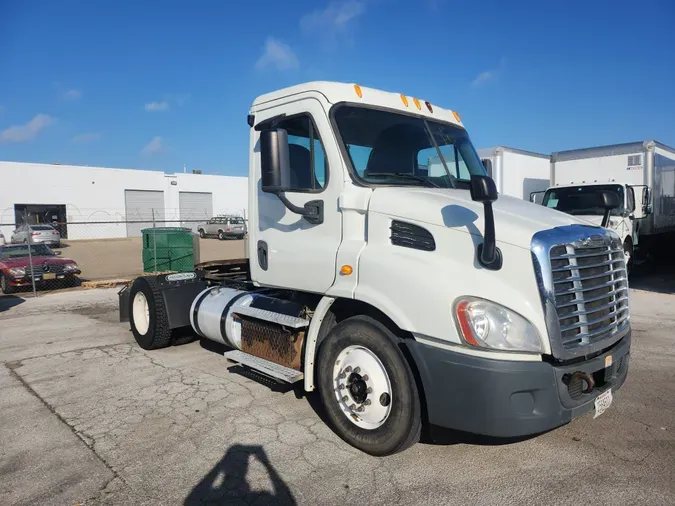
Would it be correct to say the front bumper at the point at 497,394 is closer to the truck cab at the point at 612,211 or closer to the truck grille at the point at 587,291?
the truck grille at the point at 587,291

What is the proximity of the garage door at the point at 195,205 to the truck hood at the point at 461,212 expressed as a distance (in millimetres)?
47038

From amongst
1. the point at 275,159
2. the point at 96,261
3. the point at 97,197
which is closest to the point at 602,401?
the point at 275,159

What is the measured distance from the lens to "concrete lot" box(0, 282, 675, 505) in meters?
3.30

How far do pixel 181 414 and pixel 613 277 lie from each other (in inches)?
150

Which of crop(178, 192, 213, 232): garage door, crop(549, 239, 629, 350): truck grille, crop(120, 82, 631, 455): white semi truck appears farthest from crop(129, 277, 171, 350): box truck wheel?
crop(178, 192, 213, 232): garage door

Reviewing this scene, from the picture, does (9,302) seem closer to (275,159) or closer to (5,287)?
(5,287)

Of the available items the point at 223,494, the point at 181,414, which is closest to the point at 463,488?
the point at 223,494

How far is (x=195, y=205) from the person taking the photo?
50.7 meters

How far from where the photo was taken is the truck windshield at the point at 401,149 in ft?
13.6

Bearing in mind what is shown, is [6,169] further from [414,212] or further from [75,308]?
[414,212]

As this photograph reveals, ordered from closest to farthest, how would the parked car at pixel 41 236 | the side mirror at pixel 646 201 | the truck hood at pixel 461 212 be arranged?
the truck hood at pixel 461 212
the side mirror at pixel 646 201
the parked car at pixel 41 236

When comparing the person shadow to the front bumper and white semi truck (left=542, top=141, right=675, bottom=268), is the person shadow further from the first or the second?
white semi truck (left=542, top=141, right=675, bottom=268)

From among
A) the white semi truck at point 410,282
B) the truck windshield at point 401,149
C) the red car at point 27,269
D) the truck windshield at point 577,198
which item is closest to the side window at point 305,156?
the white semi truck at point 410,282

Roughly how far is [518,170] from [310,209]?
34.1 feet
